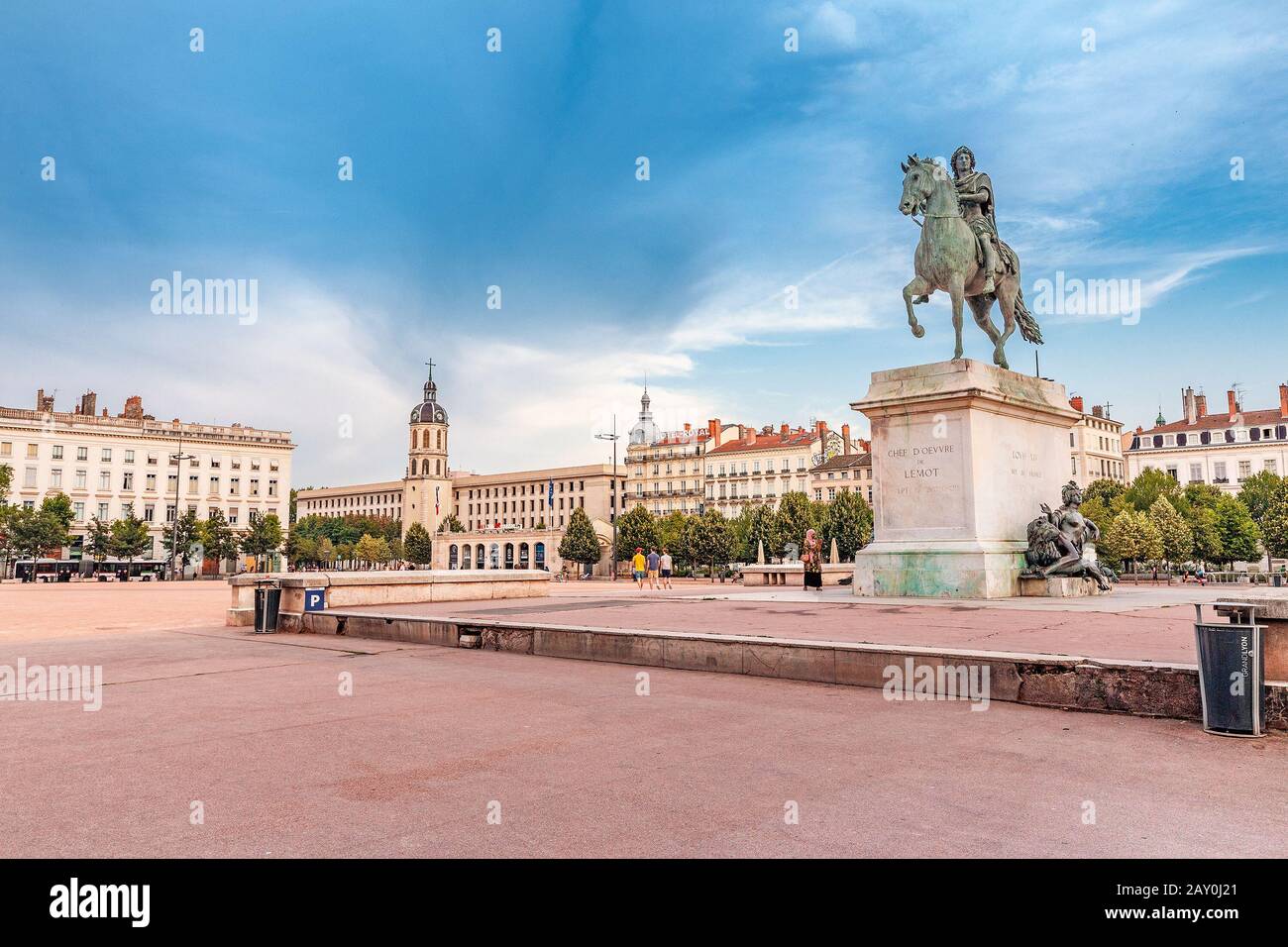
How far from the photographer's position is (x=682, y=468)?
141625 millimetres

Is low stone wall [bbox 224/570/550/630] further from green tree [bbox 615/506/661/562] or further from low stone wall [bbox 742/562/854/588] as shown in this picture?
Result: green tree [bbox 615/506/661/562]

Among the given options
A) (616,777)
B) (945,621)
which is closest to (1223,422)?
(945,621)

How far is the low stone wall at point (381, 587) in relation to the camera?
16672 millimetres

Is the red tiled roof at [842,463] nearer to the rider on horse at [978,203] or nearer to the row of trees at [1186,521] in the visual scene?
the row of trees at [1186,521]

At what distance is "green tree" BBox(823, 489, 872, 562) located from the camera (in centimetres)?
8044

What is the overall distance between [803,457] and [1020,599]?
108345mm

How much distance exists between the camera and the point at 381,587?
1984 centimetres

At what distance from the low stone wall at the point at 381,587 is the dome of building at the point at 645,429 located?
134m

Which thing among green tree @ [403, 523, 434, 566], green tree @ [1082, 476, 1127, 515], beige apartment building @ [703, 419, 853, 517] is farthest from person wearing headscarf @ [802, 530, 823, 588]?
green tree @ [403, 523, 434, 566]

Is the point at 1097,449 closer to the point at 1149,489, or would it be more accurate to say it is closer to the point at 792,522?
the point at 1149,489

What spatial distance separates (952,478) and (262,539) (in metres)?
100

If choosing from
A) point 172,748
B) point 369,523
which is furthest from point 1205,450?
point 369,523

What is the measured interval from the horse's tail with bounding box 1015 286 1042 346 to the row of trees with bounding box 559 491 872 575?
164 ft
